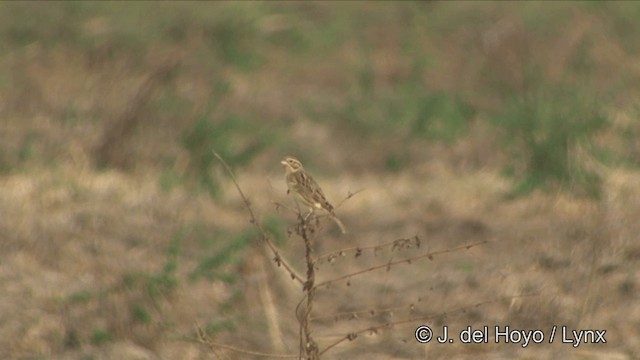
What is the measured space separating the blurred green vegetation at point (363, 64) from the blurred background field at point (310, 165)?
25mm

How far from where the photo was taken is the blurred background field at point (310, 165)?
577 cm

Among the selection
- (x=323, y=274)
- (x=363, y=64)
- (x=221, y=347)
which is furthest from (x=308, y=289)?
(x=363, y=64)

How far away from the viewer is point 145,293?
5.70 metres

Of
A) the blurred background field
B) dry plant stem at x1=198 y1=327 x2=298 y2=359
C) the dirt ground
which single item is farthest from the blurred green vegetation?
dry plant stem at x1=198 y1=327 x2=298 y2=359

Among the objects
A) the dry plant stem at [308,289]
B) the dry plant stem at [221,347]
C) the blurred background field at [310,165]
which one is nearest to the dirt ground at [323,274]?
the blurred background field at [310,165]

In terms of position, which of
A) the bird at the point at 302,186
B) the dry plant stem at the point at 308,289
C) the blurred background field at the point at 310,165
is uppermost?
the blurred background field at the point at 310,165

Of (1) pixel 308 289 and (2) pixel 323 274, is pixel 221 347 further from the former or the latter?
(2) pixel 323 274

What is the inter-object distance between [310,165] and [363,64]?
2766 mm

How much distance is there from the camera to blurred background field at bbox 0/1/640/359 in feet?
18.9

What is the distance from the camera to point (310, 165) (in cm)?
980

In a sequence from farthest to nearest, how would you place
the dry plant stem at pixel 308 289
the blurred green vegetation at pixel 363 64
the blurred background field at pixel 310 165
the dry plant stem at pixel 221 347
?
the blurred green vegetation at pixel 363 64 < the blurred background field at pixel 310 165 < the dry plant stem at pixel 221 347 < the dry plant stem at pixel 308 289

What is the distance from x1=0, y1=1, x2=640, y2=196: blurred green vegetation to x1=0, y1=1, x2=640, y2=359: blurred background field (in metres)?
0.03

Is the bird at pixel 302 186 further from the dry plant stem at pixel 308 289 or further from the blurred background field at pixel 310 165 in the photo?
the dry plant stem at pixel 308 289

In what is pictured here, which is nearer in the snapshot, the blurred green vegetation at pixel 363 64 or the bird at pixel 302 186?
the bird at pixel 302 186
